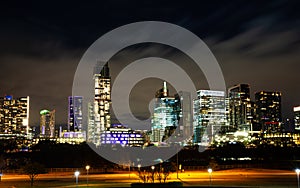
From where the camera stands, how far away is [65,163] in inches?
3007

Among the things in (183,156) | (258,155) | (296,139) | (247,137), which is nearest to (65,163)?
Result: (183,156)

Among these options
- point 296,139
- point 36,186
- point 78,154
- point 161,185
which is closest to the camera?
point 161,185

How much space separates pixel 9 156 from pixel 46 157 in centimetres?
2342

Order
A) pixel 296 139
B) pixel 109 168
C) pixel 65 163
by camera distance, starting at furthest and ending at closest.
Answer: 1. pixel 296 139
2. pixel 65 163
3. pixel 109 168

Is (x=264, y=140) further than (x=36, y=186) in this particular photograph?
Yes

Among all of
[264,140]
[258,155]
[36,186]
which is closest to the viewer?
[36,186]

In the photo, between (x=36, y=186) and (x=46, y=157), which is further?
(x=46, y=157)

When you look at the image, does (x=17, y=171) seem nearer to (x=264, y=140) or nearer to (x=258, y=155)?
(x=258, y=155)

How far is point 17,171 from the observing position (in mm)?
57812

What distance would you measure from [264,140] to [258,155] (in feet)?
273

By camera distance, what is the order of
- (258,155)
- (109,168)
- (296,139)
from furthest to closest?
(296,139)
(258,155)
(109,168)

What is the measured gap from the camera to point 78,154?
275 ft

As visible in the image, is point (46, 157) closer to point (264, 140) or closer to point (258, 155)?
point (258, 155)

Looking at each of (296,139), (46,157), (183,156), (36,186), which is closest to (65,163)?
(46,157)
